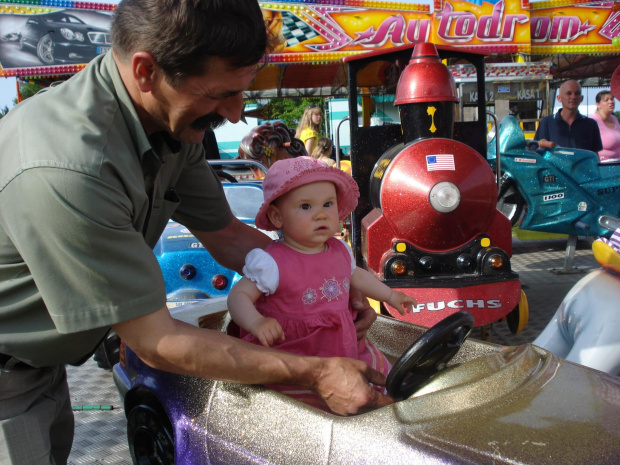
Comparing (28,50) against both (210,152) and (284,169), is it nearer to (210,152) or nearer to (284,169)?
(210,152)

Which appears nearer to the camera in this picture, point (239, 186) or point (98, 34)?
point (239, 186)

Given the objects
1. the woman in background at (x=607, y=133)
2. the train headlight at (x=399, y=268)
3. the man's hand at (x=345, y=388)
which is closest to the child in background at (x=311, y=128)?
the woman in background at (x=607, y=133)

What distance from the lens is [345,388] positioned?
140cm

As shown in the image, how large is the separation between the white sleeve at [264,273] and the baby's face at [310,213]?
13 centimetres

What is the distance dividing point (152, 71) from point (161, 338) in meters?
0.61

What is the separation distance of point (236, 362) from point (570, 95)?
18.9ft

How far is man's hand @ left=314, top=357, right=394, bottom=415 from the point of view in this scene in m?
1.40

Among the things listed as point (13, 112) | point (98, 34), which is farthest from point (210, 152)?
point (98, 34)

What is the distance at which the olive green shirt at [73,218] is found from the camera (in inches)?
46.6

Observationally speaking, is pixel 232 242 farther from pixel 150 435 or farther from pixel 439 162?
pixel 439 162

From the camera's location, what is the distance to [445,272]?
331 centimetres

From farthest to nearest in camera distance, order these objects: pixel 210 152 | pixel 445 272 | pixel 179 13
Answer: pixel 210 152 < pixel 445 272 < pixel 179 13

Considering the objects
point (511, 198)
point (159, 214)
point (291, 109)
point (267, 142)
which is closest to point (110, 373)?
point (159, 214)

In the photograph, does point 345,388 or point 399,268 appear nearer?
point 345,388
